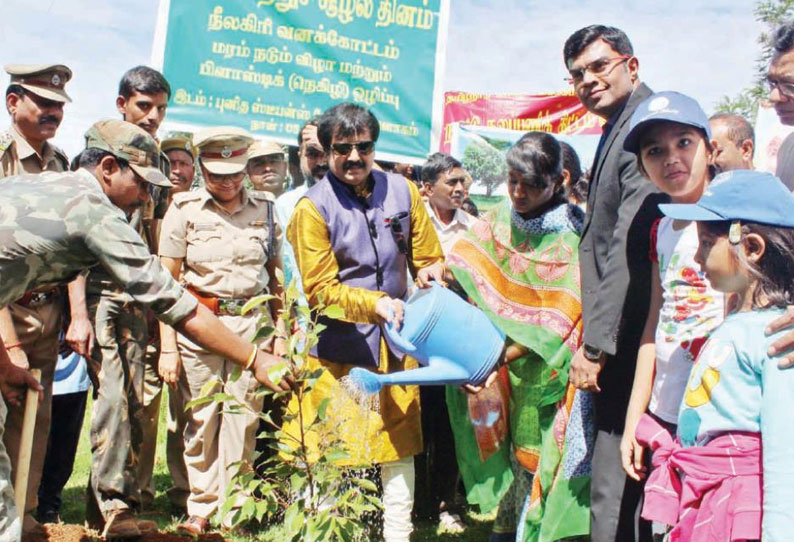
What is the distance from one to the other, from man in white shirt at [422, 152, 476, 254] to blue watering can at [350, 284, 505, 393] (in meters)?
2.31

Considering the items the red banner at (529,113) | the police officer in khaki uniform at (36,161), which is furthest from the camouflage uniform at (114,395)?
the red banner at (529,113)

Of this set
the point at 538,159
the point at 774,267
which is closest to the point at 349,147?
the point at 538,159

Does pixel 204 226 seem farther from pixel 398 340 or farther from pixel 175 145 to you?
pixel 398 340

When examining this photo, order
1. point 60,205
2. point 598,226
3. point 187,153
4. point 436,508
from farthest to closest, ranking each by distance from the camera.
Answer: point 187,153
point 436,508
point 598,226
point 60,205

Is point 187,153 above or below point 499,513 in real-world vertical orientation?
above

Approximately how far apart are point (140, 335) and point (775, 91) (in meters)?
3.07

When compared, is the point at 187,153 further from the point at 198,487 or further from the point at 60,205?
the point at 60,205

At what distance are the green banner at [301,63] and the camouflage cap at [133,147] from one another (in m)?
2.09

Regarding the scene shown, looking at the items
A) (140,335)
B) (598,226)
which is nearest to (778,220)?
(598,226)

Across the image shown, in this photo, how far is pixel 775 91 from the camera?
10.7 ft

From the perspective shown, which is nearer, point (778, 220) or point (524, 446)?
point (778, 220)

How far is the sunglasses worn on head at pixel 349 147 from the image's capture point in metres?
3.52

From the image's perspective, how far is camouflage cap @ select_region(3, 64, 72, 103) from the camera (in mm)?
3887

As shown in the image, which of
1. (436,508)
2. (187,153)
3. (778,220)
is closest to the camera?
(778,220)
